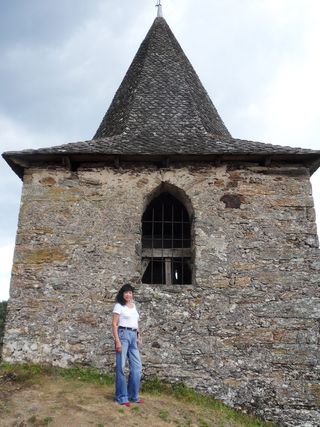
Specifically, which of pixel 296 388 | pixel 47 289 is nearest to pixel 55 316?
pixel 47 289

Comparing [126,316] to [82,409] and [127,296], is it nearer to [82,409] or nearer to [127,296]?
[127,296]

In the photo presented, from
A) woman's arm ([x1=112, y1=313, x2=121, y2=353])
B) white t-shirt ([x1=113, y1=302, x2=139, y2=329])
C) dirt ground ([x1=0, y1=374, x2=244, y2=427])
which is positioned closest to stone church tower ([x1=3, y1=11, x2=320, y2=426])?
dirt ground ([x1=0, y1=374, x2=244, y2=427])

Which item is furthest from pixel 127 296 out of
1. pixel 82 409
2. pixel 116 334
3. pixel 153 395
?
pixel 153 395

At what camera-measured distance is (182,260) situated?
28.0 ft

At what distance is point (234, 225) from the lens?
324 inches

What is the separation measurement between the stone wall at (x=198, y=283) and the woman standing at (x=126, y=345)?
4.00 feet

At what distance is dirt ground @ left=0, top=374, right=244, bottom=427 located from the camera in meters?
5.55

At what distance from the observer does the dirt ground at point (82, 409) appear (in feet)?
18.2

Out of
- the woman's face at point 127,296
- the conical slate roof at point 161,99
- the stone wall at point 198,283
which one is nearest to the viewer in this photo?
the woman's face at point 127,296

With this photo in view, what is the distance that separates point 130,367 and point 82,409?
758 mm

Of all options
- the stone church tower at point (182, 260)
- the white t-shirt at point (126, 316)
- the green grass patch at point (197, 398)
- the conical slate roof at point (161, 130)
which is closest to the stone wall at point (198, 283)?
the stone church tower at point (182, 260)

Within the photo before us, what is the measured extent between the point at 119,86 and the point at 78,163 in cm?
430

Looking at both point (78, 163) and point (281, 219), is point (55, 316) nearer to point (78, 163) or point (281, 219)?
point (78, 163)

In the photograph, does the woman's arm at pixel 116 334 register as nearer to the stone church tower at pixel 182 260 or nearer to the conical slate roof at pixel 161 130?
the stone church tower at pixel 182 260
